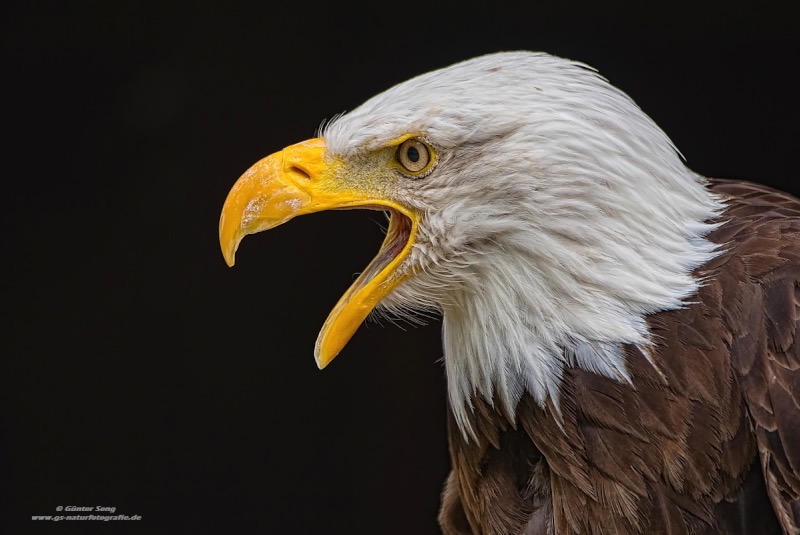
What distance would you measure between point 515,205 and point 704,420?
1.91 feet

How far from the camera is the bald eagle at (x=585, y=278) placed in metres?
2.01

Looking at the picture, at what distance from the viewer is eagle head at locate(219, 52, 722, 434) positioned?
78.7 inches

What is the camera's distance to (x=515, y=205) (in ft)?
6.61

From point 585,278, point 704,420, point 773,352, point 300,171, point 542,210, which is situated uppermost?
point 300,171

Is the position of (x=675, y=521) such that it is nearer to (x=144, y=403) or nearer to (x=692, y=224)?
(x=692, y=224)

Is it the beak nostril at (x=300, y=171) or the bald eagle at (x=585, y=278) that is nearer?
the bald eagle at (x=585, y=278)

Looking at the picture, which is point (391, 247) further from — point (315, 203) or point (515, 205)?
point (515, 205)

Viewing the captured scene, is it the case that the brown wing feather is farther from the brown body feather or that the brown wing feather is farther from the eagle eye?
the eagle eye

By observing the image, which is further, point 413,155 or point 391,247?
point 391,247

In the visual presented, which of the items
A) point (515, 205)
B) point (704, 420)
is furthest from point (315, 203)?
point (704, 420)

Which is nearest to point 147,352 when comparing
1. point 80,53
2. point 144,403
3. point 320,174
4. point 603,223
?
point 144,403

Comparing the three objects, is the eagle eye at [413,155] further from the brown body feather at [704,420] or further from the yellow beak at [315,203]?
the brown body feather at [704,420]

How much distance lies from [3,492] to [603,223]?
9.69ft

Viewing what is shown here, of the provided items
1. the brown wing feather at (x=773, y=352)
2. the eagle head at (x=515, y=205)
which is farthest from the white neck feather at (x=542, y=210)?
the brown wing feather at (x=773, y=352)
